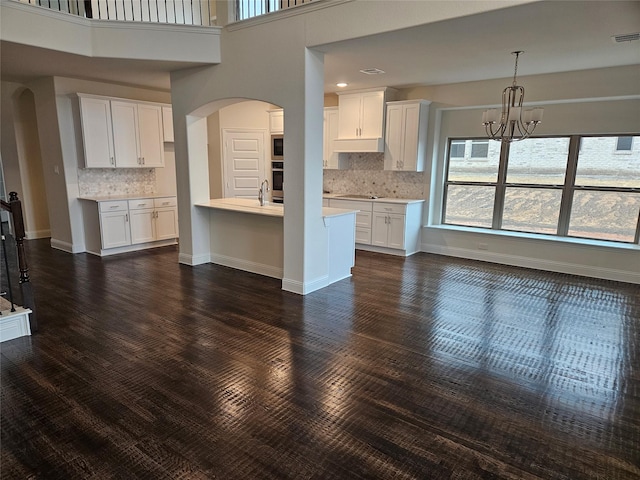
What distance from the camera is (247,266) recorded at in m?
5.49

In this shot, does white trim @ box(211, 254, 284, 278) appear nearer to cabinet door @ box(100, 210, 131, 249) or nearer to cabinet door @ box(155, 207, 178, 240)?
cabinet door @ box(155, 207, 178, 240)

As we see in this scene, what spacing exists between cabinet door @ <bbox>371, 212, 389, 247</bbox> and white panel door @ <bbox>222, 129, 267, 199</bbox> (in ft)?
9.04

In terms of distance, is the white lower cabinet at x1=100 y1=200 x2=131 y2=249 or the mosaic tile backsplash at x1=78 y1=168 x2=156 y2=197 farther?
the mosaic tile backsplash at x1=78 y1=168 x2=156 y2=197

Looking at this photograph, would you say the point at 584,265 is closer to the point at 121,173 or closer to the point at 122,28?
the point at 122,28

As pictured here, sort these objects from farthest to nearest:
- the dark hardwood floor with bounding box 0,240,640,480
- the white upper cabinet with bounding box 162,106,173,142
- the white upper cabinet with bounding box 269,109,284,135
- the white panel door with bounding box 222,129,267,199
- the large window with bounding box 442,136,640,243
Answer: the white panel door with bounding box 222,129,267,199 → the white upper cabinet with bounding box 269,109,284,135 → the white upper cabinet with bounding box 162,106,173,142 → the large window with bounding box 442,136,640,243 → the dark hardwood floor with bounding box 0,240,640,480

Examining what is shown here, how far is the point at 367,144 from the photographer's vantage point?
22.2 ft

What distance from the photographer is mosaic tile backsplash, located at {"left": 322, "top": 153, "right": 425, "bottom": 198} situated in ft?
22.9

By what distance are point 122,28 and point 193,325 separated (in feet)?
11.6

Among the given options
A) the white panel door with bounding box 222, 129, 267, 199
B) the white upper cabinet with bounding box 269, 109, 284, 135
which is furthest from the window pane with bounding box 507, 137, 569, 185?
the white panel door with bounding box 222, 129, 267, 199

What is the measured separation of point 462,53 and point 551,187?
2622mm

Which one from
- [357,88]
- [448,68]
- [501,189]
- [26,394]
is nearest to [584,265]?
[501,189]

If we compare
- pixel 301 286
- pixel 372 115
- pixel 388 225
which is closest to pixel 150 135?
pixel 372 115

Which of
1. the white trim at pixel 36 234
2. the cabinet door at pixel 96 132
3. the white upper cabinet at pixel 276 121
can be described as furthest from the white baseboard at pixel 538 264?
the white trim at pixel 36 234

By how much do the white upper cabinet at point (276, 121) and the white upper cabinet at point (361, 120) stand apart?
4.51 feet
